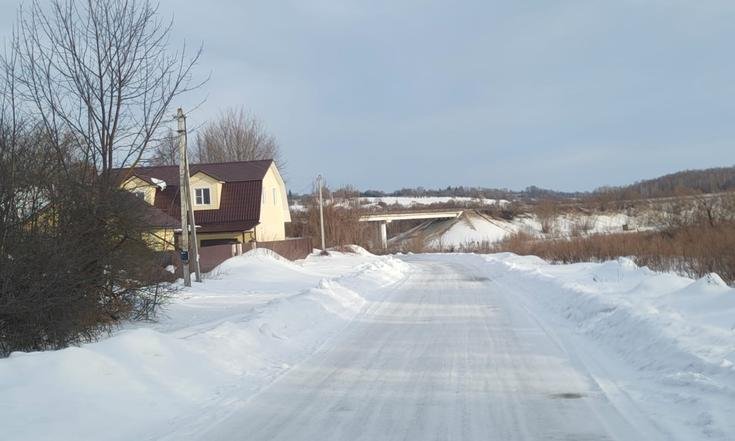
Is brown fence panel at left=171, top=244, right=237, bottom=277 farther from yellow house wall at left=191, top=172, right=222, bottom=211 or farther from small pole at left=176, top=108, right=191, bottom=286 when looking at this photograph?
small pole at left=176, top=108, right=191, bottom=286

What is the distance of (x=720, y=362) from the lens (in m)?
7.43

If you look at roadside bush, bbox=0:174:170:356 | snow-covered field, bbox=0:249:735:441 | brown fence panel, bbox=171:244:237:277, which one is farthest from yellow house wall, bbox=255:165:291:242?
snow-covered field, bbox=0:249:735:441

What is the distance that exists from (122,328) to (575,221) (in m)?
81.0

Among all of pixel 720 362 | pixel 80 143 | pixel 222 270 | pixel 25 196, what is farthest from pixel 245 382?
pixel 222 270

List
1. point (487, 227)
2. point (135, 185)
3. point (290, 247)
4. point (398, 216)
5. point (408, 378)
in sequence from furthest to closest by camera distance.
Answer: point (487, 227) → point (398, 216) → point (290, 247) → point (135, 185) → point (408, 378)

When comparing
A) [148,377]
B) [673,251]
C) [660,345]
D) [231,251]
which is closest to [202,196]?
[231,251]

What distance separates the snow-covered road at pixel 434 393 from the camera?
611cm

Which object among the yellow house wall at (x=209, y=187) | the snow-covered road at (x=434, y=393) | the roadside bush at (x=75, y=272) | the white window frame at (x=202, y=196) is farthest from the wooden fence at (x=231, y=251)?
the snow-covered road at (x=434, y=393)

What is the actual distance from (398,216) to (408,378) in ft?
288

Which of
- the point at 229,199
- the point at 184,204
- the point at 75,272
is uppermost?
the point at 229,199

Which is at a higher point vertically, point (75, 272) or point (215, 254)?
point (75, 272)

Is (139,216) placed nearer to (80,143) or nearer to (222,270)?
(80,143)

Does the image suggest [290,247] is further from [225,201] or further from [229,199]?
[225,201]

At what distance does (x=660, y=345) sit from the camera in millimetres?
9070
